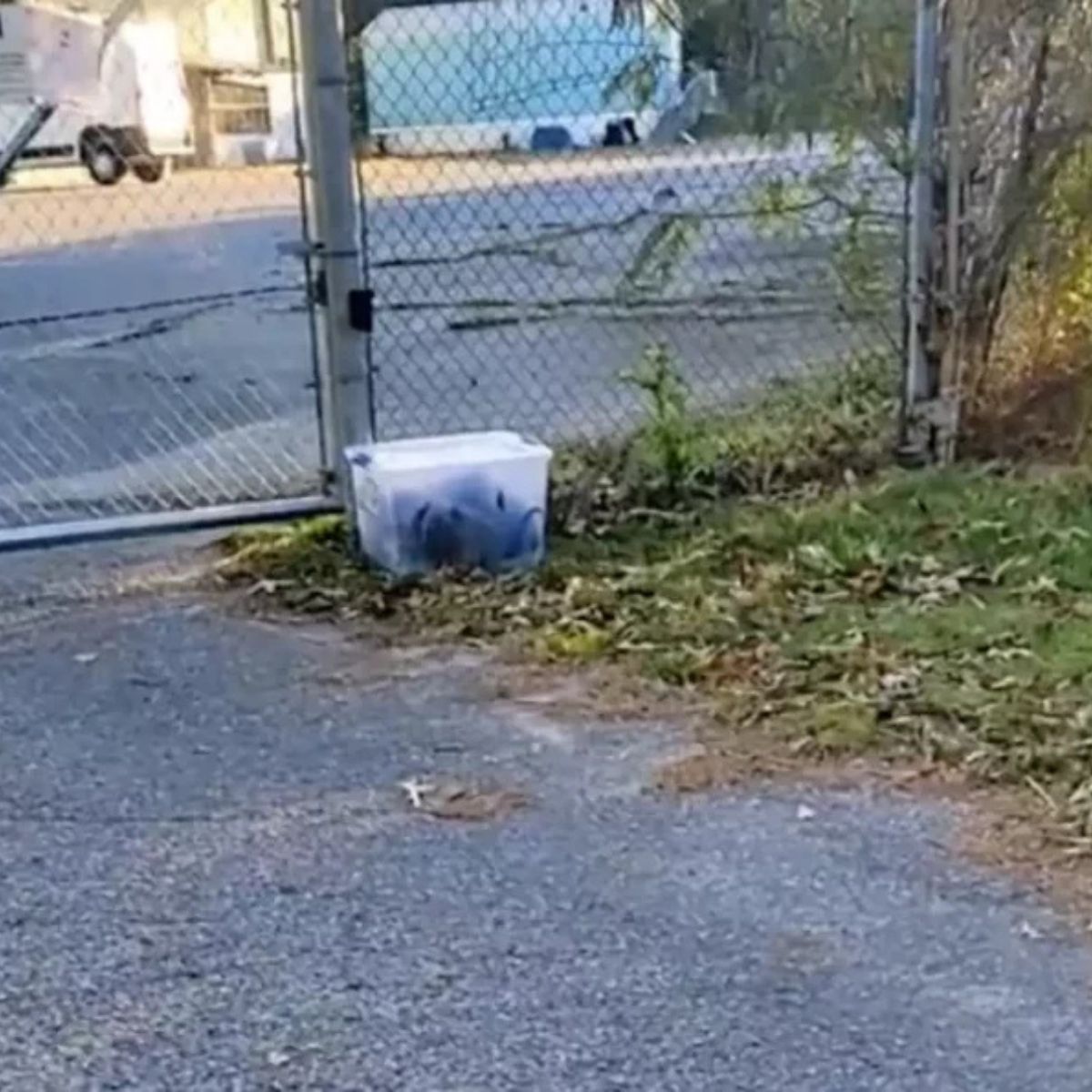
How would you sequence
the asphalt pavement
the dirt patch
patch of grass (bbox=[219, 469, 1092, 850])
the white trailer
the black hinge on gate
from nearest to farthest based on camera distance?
the dirt patch → patch of grass (bbox=[219, 469, 1092, 850]) → the black hinge on gate → the white trailer → the asphalt pavement

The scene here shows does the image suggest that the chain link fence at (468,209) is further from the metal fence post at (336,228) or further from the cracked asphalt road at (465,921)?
the cracked asphalt road at (465,921)

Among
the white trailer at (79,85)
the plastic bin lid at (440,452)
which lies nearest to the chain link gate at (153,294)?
the white trailer at (79,85)

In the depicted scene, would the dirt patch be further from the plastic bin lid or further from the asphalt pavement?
the asphalt pavement

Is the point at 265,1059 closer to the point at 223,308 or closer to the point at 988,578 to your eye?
the point at 988,578

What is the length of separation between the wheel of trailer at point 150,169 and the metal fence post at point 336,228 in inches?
96.6

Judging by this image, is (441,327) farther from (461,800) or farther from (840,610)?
(461,800)

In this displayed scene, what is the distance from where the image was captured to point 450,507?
4.02m

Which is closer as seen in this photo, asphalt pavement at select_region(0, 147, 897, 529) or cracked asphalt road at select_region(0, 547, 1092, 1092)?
cracked asphalt road at select_region(0, 547, 1092, 1092)

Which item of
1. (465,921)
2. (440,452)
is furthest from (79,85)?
(465,921)

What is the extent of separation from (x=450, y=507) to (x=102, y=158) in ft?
8.93

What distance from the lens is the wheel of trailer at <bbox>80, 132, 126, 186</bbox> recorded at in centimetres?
543

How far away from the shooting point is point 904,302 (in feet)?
15.8

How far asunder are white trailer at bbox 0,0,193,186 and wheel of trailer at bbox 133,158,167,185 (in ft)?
0.66

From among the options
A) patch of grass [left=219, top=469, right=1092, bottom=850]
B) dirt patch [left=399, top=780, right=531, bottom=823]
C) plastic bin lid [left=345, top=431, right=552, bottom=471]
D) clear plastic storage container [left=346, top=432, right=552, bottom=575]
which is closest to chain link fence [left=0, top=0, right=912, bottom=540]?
plastic bin lid [left=345, top=431, right=552, bottom=471]
